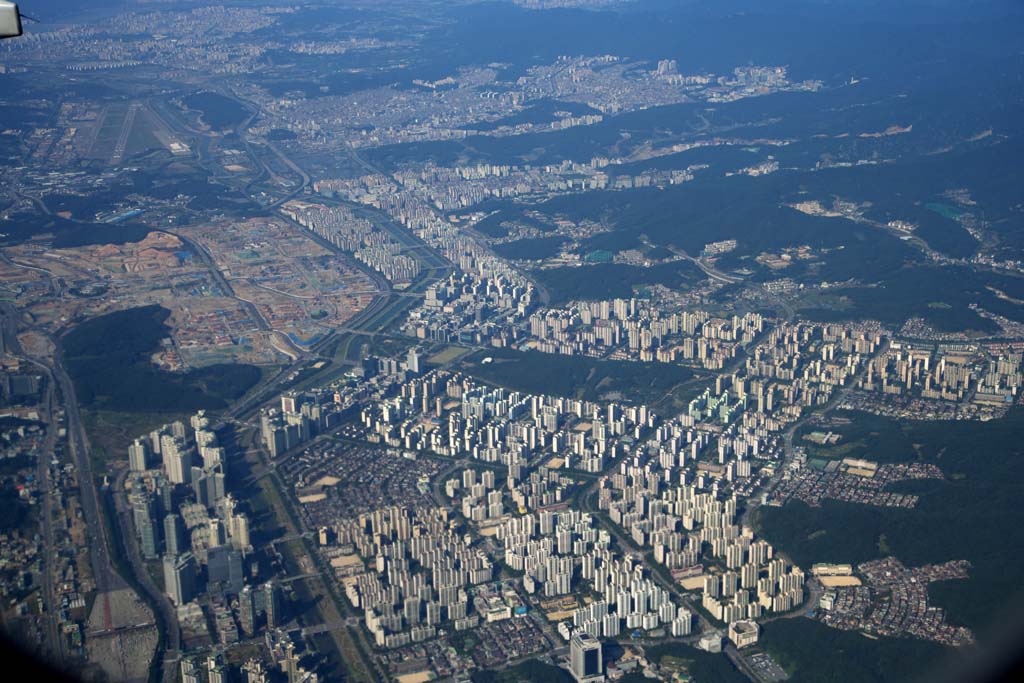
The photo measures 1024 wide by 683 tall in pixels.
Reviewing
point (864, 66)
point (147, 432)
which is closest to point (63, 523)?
point (147, 432)

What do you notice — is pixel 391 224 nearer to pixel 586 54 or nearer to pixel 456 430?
pixel 456 430

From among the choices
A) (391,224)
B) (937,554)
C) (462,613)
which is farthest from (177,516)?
(391,224)

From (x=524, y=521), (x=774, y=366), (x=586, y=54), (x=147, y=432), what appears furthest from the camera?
(x=586, y=54)

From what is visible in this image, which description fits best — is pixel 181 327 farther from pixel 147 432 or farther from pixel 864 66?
pixel 864 66

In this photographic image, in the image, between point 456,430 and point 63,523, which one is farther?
point 456,430

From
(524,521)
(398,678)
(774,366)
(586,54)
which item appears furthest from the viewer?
(586,54)

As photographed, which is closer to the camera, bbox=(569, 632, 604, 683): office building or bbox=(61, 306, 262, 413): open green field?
bbox=(569, 632, 604, 683): office building

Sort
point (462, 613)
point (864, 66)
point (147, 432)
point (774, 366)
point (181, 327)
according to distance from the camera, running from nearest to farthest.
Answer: point (462, 613) → point (147, 432) → point (774, 366) → point (181, 327) → point (864, 66)

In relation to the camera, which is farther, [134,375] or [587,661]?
[134,375]

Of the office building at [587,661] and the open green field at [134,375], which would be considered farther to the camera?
the open green field at [134,375]
